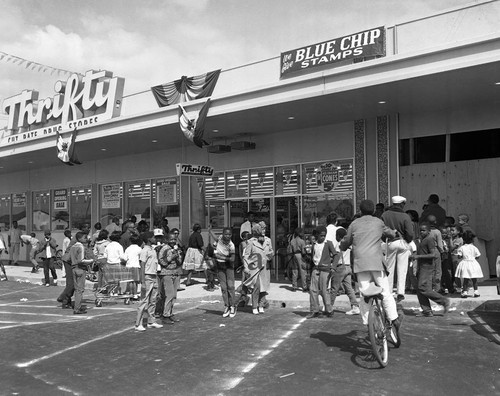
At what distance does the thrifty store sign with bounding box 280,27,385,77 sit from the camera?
448 inches

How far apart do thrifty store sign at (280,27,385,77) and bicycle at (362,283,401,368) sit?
6.88 m

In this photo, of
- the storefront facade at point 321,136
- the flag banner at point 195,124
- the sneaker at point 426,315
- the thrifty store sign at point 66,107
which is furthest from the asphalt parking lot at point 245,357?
the thrifty store sign at point 66,107

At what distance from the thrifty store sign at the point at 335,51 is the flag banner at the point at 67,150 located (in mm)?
7683

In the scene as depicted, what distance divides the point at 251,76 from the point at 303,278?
5495mm

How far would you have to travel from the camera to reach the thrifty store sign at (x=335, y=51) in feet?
37.3

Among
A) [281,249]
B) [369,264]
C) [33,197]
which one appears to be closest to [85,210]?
[33,197]

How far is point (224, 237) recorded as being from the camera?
9.65 metres

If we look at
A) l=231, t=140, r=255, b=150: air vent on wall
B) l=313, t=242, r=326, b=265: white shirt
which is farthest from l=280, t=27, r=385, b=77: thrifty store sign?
l=313, t=242, r=326, b=265: white shirt

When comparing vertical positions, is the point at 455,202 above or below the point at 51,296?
above

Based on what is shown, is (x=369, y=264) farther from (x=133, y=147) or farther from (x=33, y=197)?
(x=33, y=197)

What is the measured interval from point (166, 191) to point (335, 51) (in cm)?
893

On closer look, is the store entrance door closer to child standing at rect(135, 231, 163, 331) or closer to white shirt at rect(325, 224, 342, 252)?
white shirt at rect(325, 224, 342, 252)

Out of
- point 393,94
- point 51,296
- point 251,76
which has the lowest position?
point 51,296

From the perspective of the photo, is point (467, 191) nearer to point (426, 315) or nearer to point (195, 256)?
point (426, 315)
